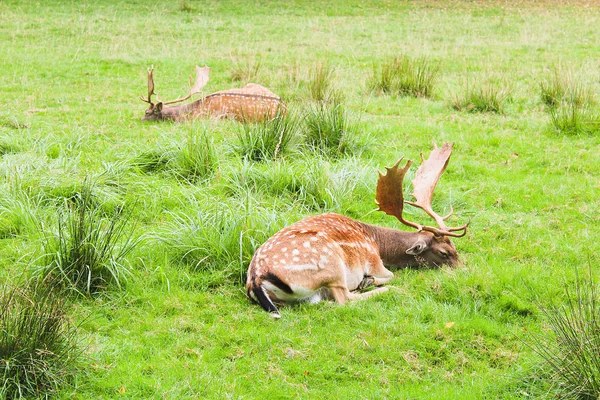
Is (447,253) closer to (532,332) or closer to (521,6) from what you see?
(532,332)

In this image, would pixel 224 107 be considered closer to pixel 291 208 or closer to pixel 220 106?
pixel 220 106

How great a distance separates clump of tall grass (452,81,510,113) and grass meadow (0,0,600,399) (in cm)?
3

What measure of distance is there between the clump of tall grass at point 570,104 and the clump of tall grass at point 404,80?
178cm

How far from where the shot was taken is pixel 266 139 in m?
8.45

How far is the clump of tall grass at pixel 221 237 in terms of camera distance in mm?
5953

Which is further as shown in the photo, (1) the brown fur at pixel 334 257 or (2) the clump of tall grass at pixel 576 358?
(1) the brown fur at pixel 334 257

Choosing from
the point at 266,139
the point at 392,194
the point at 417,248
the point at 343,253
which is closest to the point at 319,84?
the point at 266,139

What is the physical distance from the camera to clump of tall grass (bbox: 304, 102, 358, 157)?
8.83m

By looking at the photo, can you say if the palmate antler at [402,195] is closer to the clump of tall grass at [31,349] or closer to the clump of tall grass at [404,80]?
the clump of tall grass at [31,349]

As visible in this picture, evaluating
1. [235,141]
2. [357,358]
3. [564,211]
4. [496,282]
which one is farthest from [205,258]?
[564,211]

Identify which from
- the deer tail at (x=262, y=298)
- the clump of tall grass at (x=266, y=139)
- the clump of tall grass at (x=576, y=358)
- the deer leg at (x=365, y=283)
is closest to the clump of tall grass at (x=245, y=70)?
the clump of tall grass at (x=266, y=139)

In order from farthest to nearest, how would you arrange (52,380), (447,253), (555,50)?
(555,50) < (447,253) < (52,380)

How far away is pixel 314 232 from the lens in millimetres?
5781

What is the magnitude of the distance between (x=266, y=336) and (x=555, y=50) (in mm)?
13250
